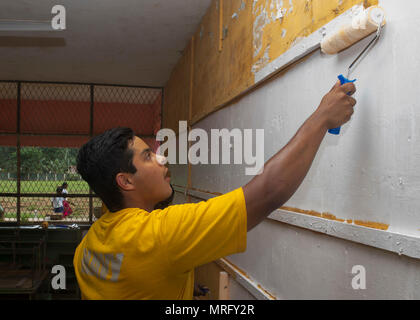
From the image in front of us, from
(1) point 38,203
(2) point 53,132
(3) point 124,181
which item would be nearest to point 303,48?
(3) point 124,181

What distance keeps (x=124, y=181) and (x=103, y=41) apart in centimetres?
382

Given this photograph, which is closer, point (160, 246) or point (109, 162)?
point (160, 246)

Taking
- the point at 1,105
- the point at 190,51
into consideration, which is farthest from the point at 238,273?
the point at 1,105

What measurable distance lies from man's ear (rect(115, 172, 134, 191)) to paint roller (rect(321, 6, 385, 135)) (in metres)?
0.59

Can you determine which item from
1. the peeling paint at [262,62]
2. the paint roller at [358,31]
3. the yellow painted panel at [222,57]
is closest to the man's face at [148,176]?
the paint roller at [358,31]

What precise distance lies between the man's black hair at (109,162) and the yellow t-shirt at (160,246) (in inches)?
2.4

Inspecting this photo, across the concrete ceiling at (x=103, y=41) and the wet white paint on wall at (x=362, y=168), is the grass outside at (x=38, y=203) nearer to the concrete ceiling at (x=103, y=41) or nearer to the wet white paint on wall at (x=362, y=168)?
the concrete ceiling at (x=103, y=41)

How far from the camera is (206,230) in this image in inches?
37.9

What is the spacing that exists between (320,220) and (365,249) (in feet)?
0.85

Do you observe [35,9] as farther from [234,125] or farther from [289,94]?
[289,94]

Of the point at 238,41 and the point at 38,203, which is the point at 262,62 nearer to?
the point at 238,41

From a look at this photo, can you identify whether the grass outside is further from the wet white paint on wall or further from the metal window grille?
the wet white paint on wall

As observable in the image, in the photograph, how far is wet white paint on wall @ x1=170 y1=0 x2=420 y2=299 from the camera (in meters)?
1.01

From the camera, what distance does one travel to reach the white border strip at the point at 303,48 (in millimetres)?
1288
